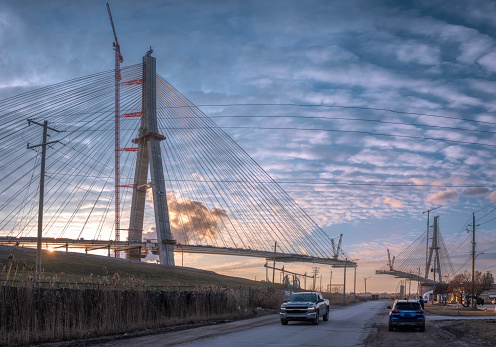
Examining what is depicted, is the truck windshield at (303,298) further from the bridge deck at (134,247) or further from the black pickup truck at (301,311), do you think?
the bridge deck at (134,247)

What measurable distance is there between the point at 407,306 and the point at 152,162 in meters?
37.6

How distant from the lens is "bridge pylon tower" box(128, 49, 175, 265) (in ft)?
187

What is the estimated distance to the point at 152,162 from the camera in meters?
57.2

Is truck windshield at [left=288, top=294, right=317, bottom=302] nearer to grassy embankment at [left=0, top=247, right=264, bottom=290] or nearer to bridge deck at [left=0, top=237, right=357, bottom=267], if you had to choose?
grassy embankment at [left=0, top=247, right=264, bottom=290]

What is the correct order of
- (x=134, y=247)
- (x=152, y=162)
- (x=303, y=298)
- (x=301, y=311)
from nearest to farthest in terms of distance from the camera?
(x=301, y=311), (x=303, y=298), (x=152, y=162), (x=134, y=247)

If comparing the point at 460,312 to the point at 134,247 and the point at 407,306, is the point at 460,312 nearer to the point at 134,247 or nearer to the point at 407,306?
the point at 407,306

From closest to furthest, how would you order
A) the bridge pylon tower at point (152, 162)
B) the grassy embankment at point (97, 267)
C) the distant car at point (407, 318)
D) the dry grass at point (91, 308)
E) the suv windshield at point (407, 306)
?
1. the dry grass at point (91, 308)
2. the distant car at point (407, 318)
3. the suv windshield at point (407, 306)
4. the grassy embankment at point (97, 267)
5. the bridge pylon tower at point (152, 162)

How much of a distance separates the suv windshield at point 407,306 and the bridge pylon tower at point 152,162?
35520 millimetres

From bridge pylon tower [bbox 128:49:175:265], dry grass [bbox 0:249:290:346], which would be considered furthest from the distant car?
bridge pylon tower [bbox 128:49:175:265]

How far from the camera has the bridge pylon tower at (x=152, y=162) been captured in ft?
187

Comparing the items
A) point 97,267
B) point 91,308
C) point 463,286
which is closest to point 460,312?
point 463,286

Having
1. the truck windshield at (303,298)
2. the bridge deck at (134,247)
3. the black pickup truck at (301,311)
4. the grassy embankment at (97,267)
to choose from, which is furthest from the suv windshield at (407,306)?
the bridge deck at (134,247)

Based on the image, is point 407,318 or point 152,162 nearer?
point 407,318

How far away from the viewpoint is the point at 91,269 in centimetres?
5756
